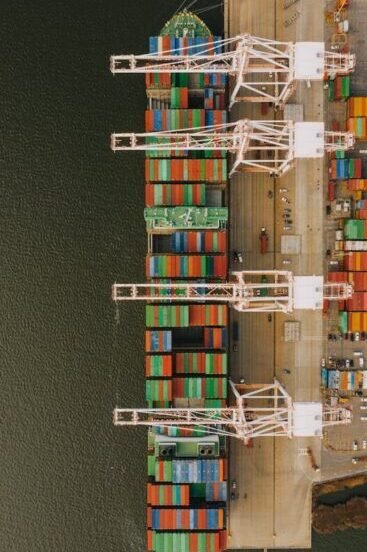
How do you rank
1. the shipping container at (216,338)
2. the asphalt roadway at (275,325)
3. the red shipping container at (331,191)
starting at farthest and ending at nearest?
the asphalt roadway at (275,325) → the red shipping container at (331,191) → the shipping container at (216,338)

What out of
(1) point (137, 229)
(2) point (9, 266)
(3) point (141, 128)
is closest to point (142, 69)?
(3) point (141, 128)

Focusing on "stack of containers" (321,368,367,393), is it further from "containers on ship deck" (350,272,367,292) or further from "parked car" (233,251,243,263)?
"parked car" (233,251,243,263)

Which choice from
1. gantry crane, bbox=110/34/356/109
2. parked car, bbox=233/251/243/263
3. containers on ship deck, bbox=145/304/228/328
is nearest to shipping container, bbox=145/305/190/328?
containers on ship deck, bbox=145/304/228/328

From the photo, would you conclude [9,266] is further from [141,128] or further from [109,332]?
[141,128]

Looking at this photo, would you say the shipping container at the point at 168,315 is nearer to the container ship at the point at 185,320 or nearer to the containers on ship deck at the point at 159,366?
the container ship at the point at 185,320

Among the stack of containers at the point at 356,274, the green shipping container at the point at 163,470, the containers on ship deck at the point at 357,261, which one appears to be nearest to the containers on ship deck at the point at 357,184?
the stack of containers at the point at 356,274

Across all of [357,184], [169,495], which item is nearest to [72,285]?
[169,495]
